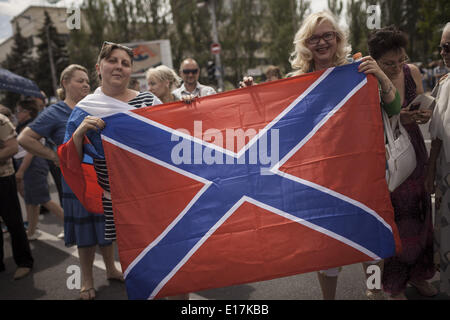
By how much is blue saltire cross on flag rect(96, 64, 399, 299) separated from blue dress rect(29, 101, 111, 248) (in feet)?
3.31

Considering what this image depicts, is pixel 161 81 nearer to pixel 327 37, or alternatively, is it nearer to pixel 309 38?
pixel 309 38

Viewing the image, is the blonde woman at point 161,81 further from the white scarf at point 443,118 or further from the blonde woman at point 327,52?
the white scarf at point 443,118

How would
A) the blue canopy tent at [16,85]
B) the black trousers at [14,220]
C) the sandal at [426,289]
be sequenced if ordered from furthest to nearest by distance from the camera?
the blue canopy tent at [16,85] < the black trousers at [14,220] < the sandal at [426,289]

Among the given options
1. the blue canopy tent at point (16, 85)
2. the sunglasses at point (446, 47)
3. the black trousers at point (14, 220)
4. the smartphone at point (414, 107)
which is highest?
the blue canopy tent at point (16, 85)

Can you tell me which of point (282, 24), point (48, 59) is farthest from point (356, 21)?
point (48, 59)

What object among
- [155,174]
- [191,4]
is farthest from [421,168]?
[191,4]

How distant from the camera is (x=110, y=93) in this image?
2.41 m

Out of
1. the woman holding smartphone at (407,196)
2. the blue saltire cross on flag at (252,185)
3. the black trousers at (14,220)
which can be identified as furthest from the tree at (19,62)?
the woman holding smartphone at (407,196)

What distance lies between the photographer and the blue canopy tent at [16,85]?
6.66 metres

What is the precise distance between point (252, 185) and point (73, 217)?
1.79 metres

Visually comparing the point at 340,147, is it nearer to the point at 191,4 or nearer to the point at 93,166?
the point at 93,166

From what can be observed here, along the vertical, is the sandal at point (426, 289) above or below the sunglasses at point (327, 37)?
below

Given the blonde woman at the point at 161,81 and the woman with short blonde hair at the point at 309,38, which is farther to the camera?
the blonde woman at the point at 161,81

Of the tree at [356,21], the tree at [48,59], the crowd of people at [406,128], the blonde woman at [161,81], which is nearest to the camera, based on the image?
the crowd of people at [406,128]
